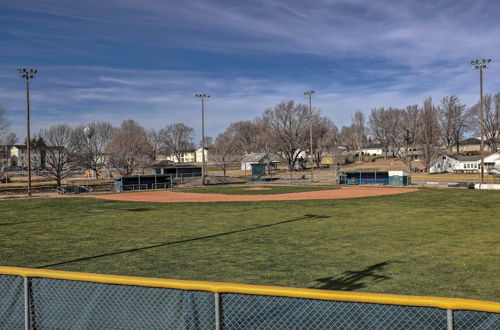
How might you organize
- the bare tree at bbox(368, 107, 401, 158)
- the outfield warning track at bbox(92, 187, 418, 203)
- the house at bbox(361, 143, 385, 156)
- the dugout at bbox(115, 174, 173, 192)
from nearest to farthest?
the outfield warning track at bbox(92, 187, 418, 203), the dugout at bbox(115, 174, 173, 192), the bare tree at bbox(368, 107, 401, 158), the house at bbox(361, 143, 385, 156)

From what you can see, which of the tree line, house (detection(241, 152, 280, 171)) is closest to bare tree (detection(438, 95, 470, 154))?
the tree line

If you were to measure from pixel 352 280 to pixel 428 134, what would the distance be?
77.6m

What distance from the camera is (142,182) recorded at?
53031 millimetres

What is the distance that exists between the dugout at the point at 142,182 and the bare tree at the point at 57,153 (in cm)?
1084

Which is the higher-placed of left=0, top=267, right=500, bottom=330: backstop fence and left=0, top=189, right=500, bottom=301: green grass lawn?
left=0, top=267, right=500, bottom=330: backstop fence

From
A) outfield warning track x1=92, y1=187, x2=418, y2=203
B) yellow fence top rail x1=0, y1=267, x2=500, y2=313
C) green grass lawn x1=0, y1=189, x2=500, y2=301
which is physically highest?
yellow fence top rail x1=0, y1=267, x2=500, y2=313

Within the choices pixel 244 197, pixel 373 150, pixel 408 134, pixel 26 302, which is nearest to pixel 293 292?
pixel 26 302

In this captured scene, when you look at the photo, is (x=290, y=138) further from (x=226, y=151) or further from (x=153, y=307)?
(x=153, y=307)

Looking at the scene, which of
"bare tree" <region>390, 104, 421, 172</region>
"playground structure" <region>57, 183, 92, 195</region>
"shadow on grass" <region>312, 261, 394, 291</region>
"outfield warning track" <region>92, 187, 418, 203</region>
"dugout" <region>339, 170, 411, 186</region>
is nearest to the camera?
"shadow on grass" <region>312, 261, 394, 291</region>

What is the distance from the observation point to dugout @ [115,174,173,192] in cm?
4994

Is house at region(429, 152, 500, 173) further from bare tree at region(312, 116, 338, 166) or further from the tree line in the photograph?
bare tree at region(312, 116, 338, 166)

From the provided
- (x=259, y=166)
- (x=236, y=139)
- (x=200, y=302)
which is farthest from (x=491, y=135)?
(x=200, y=302)

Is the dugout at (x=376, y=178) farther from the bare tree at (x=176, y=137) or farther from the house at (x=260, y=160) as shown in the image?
the bare tree at (x=176, y=137)

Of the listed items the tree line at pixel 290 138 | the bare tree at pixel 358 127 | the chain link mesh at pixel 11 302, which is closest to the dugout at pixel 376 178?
the tree line at pixel 290 138
